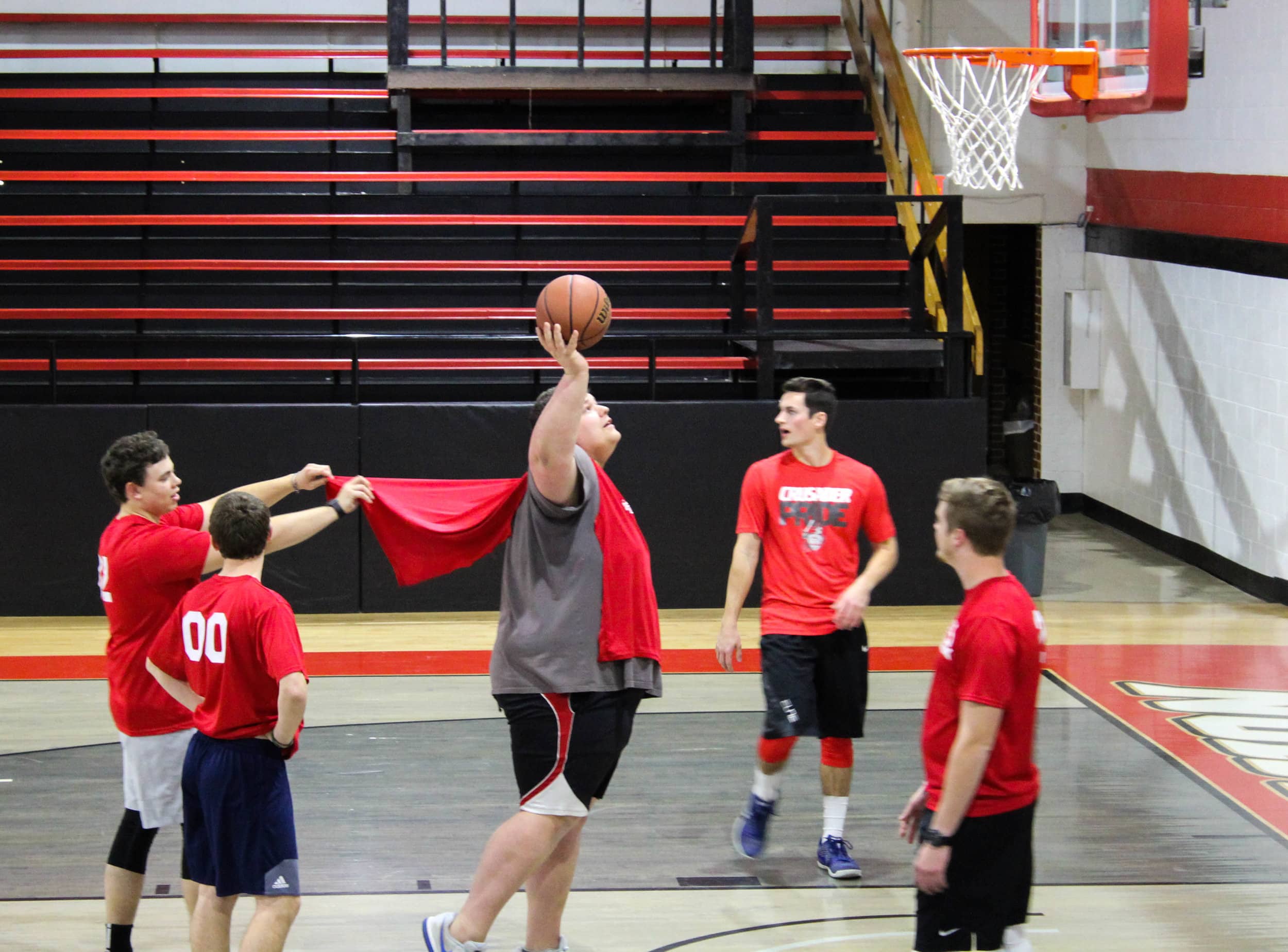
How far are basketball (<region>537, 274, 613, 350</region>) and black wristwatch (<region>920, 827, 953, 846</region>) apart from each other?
5.37 ft

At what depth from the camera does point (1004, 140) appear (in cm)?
1184

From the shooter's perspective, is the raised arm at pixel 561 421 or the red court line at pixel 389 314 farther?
the red court line at pixel 389 314

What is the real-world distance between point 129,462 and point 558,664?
138cm

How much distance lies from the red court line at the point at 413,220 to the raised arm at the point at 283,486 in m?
6.76

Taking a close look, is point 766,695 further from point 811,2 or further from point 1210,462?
point 811,2

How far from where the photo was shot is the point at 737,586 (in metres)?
5.33

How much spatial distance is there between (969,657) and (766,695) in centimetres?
195

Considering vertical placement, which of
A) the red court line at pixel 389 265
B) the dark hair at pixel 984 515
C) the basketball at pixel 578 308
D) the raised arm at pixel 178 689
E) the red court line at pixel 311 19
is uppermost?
the red court line at pixel 311 19

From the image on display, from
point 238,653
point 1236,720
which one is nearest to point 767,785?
point 238,653

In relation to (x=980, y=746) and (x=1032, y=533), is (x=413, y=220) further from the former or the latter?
(x=980, y=746)

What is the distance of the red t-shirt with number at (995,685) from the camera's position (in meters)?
3.36

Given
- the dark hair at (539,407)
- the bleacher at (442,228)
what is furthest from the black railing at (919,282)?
the dark hair at (539,407)

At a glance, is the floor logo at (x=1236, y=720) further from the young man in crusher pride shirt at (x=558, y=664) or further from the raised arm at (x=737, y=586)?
the young man in crusher pride shirt at (x=558, y=664)

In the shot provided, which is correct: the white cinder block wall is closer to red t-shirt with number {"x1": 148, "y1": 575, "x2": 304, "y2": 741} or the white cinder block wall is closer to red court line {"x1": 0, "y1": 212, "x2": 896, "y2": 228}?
red court line {"x1": 0, "y1": 212, "x2": 896, "y2": 228}
